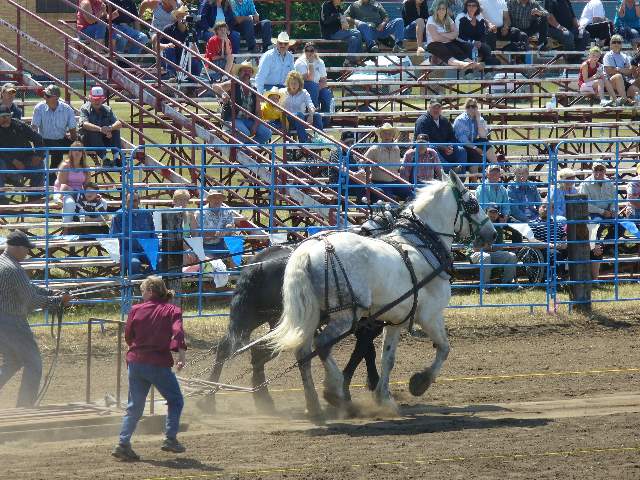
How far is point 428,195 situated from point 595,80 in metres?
13.2

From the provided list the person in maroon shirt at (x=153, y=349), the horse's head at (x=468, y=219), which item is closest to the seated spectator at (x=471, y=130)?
the horse's head at (x=468, y=219)

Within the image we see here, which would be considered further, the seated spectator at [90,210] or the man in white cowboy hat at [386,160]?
the man in white cowboy hat at [386,160]

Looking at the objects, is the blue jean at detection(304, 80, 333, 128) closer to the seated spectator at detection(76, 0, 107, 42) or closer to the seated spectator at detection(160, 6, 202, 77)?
the seated spectator at detection(160, 6, 202, 77)

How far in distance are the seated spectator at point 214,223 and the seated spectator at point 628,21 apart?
14092 mm

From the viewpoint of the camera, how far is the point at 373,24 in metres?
26.0

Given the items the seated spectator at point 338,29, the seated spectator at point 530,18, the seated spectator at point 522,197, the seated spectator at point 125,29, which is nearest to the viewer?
the seated spectator at point 522,197

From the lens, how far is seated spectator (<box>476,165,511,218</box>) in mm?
17719

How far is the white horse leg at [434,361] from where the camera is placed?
12312 mm

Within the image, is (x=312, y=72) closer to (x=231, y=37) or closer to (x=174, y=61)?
(x=174, y=61)

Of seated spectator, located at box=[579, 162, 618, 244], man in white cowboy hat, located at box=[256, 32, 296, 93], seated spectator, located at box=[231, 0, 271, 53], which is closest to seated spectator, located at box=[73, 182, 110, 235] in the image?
man in white cowboy hat, located at box=[256, 32, 296, 93]

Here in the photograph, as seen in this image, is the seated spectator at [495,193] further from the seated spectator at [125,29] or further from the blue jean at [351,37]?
the blue jean at [351,37]

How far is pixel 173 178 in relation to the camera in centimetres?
1817

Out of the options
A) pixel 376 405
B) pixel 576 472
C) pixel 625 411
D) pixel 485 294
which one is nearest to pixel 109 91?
pixel 485 294

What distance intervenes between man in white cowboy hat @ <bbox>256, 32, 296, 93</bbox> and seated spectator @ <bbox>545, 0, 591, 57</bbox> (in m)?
7.87
